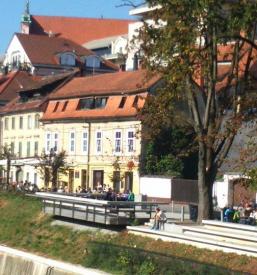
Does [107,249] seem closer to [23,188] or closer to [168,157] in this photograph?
[23,188]

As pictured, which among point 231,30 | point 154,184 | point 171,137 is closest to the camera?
point 231,30

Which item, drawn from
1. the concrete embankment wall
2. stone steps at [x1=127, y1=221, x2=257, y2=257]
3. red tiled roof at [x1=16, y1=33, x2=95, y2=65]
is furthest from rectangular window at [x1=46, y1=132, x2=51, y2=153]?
stone steps at [x1=127, y1=221, x2=257, y2=257]

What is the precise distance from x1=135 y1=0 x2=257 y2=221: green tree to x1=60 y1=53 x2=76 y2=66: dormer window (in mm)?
88101

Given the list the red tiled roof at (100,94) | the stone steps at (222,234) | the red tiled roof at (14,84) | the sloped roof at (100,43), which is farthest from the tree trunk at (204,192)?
the sloped roof at (100,43)

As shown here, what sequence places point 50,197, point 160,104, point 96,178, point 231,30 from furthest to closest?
1. point 96,178
2. point 50,197
3. point 160,104
4. point 231,30

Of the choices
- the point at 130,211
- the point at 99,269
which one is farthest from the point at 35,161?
the point at 99,269

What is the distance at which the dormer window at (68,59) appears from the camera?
415ft

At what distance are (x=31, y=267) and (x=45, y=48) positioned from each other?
9980cm

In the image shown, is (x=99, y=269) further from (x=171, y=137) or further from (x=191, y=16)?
(x=171, y=137)

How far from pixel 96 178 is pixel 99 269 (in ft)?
137

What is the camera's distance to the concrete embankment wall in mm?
30625

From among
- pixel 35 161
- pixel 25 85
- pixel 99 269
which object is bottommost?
pixel 99 269

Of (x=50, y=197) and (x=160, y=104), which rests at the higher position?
(x=160, y=104)

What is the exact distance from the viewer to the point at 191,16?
32938mm
